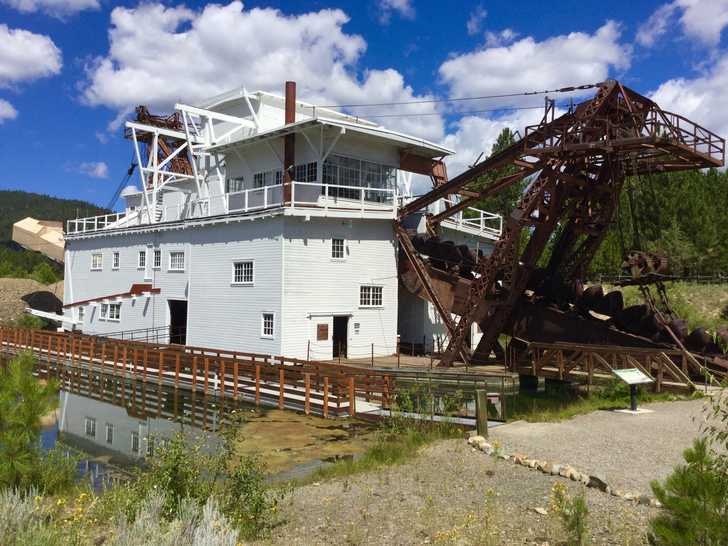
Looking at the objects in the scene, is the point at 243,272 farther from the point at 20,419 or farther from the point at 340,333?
the point at 20,419

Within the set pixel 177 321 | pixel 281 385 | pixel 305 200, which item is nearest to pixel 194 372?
pixel 281 385

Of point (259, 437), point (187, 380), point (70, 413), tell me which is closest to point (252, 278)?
point (187, 380)

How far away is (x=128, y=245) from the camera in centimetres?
3219

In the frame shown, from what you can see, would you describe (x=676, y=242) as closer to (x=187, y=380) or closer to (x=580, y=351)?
(x=580, y=351)

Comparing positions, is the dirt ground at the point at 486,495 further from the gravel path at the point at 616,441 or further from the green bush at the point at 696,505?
the green bush at the point at 696,505

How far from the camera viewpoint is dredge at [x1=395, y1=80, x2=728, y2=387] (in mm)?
17391

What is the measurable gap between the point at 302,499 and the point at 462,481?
2.49 m

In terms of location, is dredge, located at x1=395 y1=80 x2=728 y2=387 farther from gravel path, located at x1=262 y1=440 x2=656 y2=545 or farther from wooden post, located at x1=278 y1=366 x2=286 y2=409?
gravel path, located at x1=262 y1=440 x2=656 y2=545

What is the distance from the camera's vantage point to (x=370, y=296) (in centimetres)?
2436

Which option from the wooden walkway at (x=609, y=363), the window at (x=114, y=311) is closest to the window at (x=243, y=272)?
the window at (x=114, y=311)

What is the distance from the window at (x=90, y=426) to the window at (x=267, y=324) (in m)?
6.39

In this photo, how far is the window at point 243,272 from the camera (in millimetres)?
23797

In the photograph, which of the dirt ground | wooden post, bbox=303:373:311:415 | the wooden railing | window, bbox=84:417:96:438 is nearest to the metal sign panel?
the dirt ground

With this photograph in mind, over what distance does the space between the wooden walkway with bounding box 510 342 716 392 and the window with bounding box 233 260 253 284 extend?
10.6 meters
